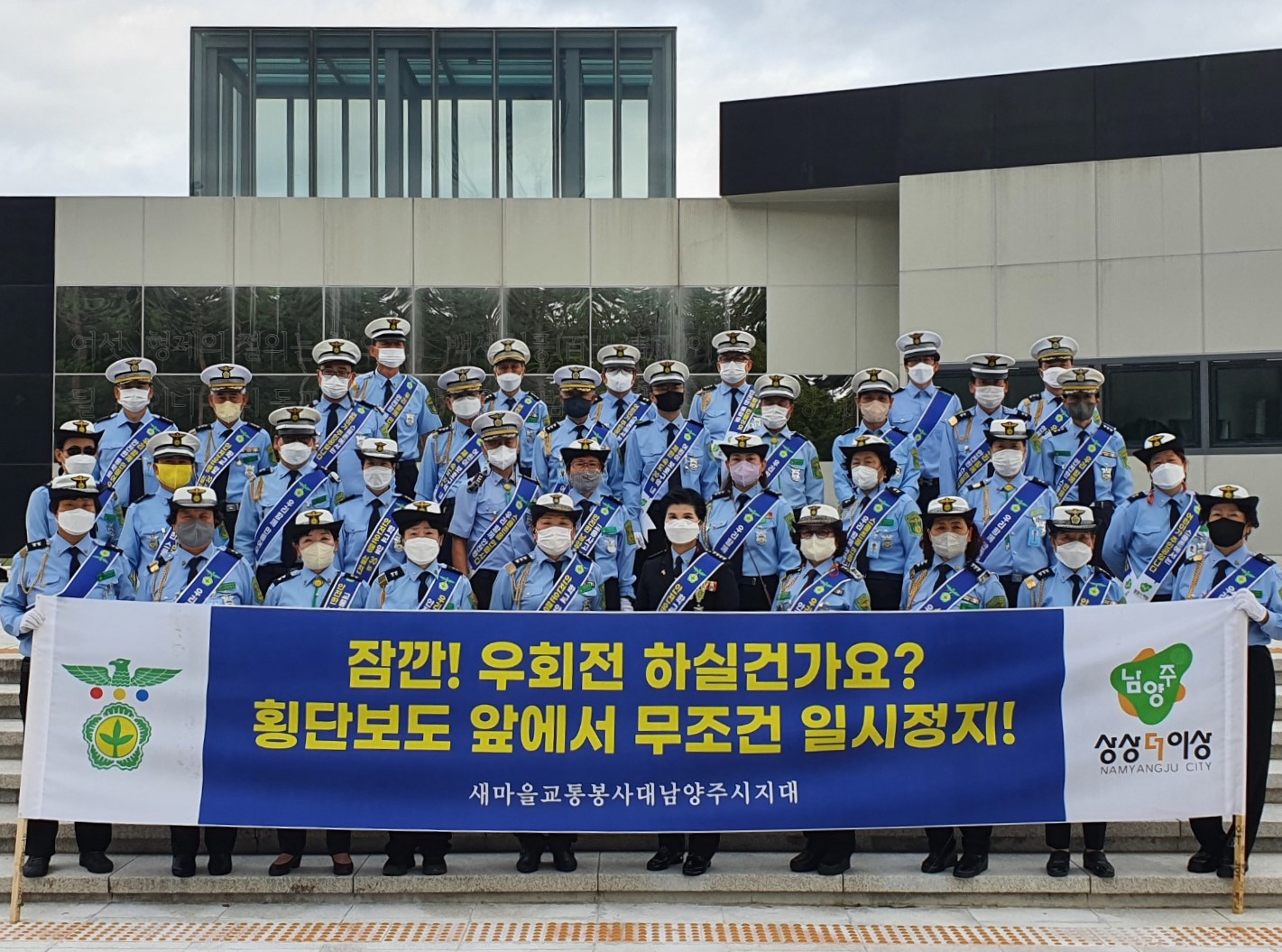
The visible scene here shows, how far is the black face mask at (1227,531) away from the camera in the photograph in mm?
6234

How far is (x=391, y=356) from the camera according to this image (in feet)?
30.2

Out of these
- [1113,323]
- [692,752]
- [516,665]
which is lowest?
[692,752]

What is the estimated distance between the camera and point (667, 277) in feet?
60.5

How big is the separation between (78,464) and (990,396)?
6.31 m

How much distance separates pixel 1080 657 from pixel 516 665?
2656mm

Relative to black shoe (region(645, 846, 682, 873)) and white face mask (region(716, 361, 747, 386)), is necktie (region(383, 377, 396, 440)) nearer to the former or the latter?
white face mask (region(716, 361, 747, 386))

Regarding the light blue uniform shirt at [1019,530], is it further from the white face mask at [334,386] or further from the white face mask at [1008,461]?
the white face mask at [334,386]

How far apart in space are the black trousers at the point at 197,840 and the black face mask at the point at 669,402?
3942 mm

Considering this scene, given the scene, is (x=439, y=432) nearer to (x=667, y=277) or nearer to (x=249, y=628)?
(x=249, y=628)

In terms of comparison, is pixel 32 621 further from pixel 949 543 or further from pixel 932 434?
pixel 932 434

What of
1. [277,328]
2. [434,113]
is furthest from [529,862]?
[434,113]

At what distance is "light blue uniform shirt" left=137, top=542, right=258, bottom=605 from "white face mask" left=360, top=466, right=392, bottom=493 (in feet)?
4.05

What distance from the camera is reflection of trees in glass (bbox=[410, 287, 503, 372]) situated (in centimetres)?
1839

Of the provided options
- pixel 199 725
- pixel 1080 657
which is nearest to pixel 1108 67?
pixel 1080 657
